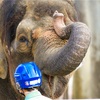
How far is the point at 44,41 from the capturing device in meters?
4.20

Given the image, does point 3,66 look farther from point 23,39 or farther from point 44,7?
point 44,7

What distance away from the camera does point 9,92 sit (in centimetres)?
493

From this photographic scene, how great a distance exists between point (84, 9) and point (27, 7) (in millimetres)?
4600

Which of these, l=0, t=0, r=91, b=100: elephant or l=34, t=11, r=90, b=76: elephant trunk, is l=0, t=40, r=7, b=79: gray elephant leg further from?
l=34, t=11, r=90, b=76: elephant trunk

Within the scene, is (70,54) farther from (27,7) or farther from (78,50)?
(27,7)

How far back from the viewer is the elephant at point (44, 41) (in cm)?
378

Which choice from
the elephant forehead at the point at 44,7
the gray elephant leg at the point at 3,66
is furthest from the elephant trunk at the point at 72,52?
the gray elephant leg at the point at 3,66

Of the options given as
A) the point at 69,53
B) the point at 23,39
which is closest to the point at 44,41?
the point at 23,39

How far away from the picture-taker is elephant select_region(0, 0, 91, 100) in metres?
3.78

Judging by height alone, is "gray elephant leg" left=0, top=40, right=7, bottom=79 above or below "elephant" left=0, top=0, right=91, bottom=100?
below

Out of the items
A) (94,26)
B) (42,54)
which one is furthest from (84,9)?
(42,54)

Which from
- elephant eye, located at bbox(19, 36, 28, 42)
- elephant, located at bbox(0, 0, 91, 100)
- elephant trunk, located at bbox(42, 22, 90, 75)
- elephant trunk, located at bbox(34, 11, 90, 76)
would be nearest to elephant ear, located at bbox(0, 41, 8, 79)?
elephant, located at bbox(0, 0, 91, 100)

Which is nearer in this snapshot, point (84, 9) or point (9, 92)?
point (9, 92)

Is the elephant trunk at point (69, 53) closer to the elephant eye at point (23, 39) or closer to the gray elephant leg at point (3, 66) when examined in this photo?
the elephant eye at point (23, 39)
